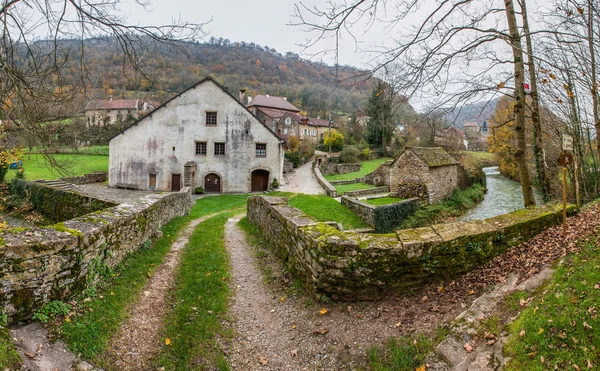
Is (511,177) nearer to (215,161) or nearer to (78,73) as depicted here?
(215,161)

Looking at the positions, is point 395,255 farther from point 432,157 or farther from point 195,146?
point 195,146

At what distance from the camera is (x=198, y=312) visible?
6297 millimetres

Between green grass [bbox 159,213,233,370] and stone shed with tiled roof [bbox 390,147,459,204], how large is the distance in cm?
1971

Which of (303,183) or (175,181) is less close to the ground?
(175,181)

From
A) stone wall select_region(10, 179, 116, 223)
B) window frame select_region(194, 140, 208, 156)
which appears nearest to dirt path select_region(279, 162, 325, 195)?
window frame select_region(194, 140, 208, 156)

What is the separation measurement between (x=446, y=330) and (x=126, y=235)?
7.04 meters

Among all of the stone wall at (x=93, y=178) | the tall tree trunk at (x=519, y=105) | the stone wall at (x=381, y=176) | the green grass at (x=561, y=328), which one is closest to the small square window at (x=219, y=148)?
the stone wall at (x=93, y=178)

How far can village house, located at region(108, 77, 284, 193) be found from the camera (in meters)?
30.7

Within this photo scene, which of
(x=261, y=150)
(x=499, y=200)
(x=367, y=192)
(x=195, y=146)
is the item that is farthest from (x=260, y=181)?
(x=499, y=200)

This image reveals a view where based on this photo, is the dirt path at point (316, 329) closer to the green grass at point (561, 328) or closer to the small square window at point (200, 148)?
the green grass at point (561, 328)

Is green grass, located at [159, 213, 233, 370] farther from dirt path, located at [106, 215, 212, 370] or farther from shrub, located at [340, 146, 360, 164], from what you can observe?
shrub, located at [340, 146, 360, 164]

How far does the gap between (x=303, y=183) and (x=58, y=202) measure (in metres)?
24.1

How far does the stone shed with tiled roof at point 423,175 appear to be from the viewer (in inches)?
1024

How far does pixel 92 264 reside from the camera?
6000 mm
